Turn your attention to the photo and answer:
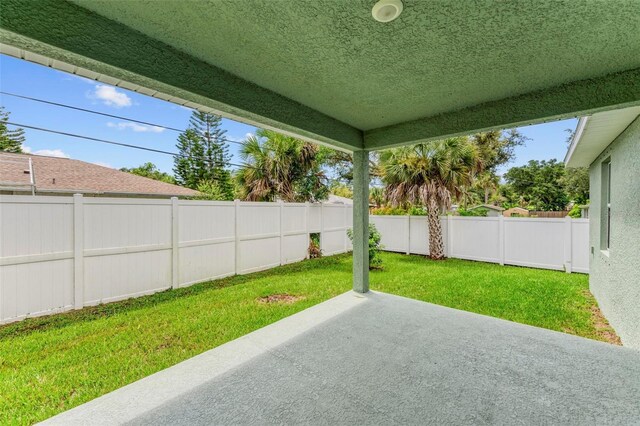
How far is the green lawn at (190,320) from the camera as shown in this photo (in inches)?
97.9

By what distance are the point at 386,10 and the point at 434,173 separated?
7.35 m

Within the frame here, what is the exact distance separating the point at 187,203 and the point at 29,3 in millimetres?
4258

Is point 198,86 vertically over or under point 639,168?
over

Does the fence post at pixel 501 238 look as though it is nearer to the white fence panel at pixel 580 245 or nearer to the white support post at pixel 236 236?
the white fence panel at pixel 580 245

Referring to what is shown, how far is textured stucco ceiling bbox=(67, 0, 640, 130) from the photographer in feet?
5.53

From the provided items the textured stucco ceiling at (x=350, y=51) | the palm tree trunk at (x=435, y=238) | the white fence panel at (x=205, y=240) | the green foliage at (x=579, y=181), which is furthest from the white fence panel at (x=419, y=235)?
the green foliage at (x=579, y=181)

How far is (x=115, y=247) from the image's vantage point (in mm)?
4621

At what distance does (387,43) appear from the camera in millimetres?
2021

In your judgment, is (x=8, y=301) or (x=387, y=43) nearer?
(x=387, y=43)

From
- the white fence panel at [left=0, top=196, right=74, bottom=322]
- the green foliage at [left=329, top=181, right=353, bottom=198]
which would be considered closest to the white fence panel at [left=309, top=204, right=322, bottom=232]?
the white fence panel at [left=0, top=196, right=74, bottom=322]

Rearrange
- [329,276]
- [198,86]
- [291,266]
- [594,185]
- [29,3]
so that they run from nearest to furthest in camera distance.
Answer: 1. [29,3]
2. [198,86]
3. [594,185]
4. [329,276]
5. [291,266]

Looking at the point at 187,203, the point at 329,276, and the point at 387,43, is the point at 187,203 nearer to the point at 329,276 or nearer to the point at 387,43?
the point at 329,276

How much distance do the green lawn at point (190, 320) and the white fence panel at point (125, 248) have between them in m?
0.29

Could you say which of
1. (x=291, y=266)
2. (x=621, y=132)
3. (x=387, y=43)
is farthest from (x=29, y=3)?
(x=291, y=266)
